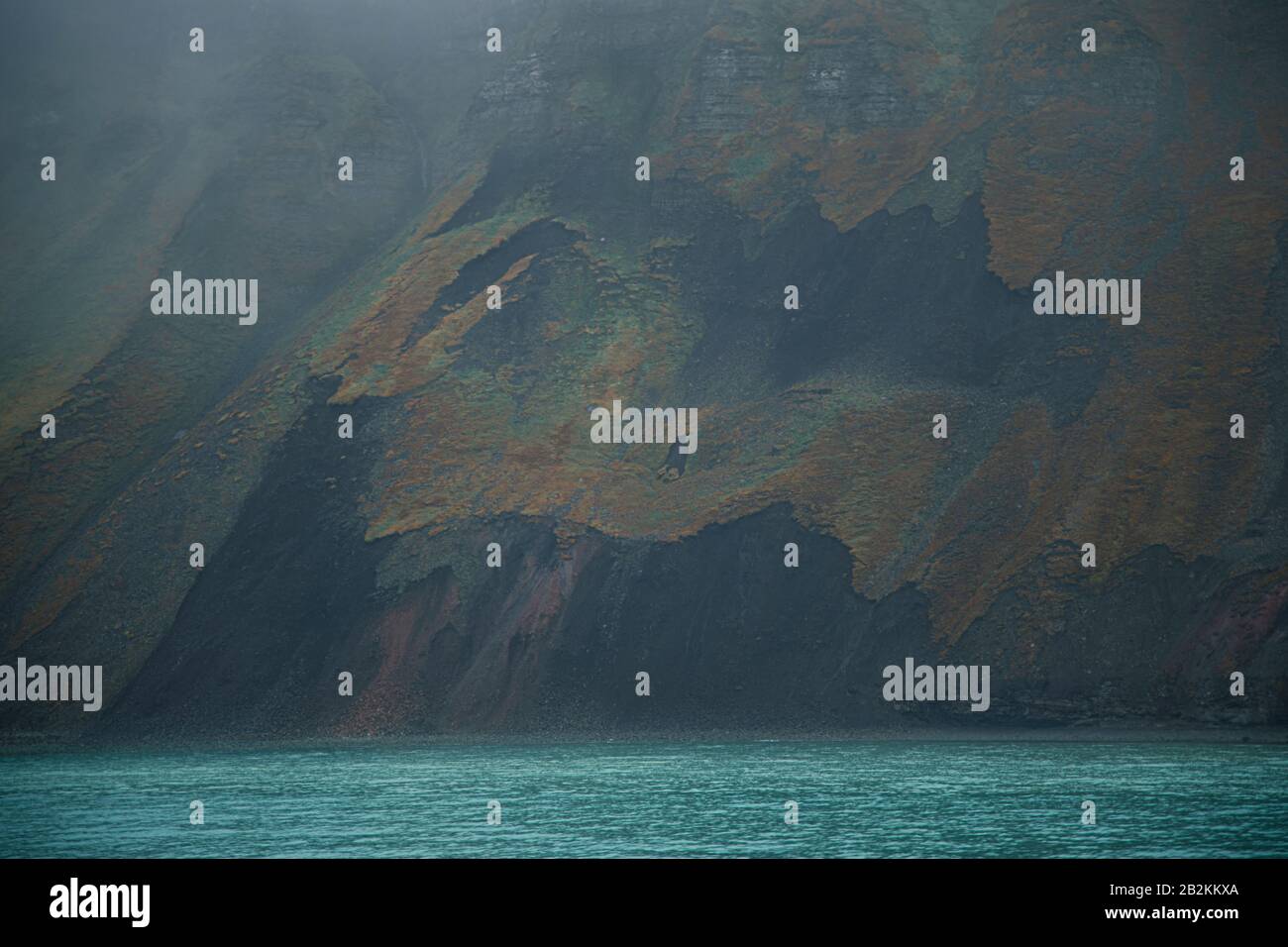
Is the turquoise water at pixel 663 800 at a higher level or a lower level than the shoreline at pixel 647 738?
lower

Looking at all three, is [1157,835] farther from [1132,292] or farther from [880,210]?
[880,210]

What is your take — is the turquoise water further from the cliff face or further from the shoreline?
the cliff face

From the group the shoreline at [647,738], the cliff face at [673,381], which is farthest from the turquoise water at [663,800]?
the cliff face at [673,381]

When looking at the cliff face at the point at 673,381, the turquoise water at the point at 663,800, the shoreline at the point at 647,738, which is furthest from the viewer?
the cliff face at the point at 673,381

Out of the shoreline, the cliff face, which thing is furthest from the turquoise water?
the cliff face

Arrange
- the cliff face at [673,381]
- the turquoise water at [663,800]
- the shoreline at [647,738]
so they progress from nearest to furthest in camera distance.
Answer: the turquoise water at [663,800] < the shoreline at [647,738] < the cliff face at [673,381]

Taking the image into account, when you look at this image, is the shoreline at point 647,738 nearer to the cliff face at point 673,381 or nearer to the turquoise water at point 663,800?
the cliff face at point 673,381

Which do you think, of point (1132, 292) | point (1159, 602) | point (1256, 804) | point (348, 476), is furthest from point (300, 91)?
point (1256, 804)
